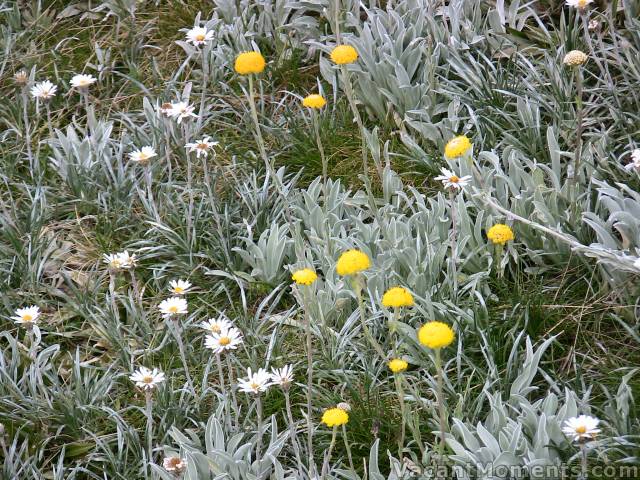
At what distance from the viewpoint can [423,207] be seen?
3.24 meters

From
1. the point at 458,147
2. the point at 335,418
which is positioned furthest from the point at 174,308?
the point at 458,147

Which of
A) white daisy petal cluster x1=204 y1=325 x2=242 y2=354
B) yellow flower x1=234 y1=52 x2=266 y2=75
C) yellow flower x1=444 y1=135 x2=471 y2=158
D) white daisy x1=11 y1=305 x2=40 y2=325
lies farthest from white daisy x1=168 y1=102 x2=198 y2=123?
yellow flower x1=444 y1=135 x2=471 y2=158

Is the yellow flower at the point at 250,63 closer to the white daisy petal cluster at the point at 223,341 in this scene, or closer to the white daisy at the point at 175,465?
the white daisy petal cluster at the point at 223,341

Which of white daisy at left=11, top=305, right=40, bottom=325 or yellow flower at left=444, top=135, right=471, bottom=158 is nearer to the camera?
yellow flower at left=444, top=135, right=471, bottom=158

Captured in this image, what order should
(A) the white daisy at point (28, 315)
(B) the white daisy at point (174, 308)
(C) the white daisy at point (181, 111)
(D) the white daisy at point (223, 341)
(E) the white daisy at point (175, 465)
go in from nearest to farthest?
1. (E) the white daisy at point (175, 465)
2. (D) the white daisy at point (223, 341)
3. (B) the white daisy at point (174, 308)
4. (A) the white daisy at point (28, 315)
5. (C) the white daisy at point (181, 111)

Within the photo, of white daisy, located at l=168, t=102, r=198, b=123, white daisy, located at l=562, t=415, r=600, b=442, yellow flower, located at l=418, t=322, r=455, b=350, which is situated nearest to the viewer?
yellow flower, located at l=418, t=322, r=455, b=350

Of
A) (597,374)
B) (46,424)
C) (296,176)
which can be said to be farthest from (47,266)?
(597,374)

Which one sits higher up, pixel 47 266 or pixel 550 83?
pixel 550 83

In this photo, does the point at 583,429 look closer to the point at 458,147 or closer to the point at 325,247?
the point at 458,147

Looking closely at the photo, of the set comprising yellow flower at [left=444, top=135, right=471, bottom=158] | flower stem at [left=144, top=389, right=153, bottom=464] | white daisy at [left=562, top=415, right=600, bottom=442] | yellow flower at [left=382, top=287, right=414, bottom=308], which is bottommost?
flower stem at [left=144, top=389, right=153, bottom=464]

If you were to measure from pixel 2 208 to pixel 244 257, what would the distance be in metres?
1.11

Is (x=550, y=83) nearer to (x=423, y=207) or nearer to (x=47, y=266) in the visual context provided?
(x=423, y=207)

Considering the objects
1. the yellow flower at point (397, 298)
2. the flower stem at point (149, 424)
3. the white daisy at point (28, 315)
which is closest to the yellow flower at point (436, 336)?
the yellow flower at point (397, 298)

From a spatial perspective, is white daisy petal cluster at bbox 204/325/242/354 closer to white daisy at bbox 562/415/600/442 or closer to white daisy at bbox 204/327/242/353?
white daisy at bbox 204/327/242/353
